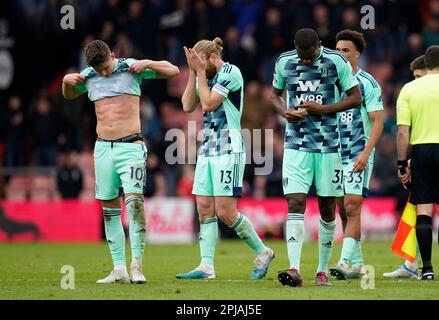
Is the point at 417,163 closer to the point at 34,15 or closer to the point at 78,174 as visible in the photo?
the point at 78,174

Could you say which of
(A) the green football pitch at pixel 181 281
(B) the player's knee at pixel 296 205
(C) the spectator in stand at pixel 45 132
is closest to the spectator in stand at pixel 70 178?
(C) the spectator in stand at pixel 45 132

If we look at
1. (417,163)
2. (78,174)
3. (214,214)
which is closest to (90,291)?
(214,214)

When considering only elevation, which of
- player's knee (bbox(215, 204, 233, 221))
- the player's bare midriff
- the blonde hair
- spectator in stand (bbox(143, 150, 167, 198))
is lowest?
player's knee (bbox(215, 204, 233, 221))

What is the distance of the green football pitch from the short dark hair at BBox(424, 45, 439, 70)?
2529 millimetres

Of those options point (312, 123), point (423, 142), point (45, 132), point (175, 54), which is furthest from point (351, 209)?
point (45, 132)

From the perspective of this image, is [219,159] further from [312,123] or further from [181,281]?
[312,123]

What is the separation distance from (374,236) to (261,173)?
295 cm

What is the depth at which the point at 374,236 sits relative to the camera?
A: 81.4 ft

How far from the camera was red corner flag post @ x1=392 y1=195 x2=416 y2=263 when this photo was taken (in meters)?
13.5

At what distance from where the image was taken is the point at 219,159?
13.3 meters

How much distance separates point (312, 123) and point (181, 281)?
2.40 meters

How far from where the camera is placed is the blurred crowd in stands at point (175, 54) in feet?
84.2

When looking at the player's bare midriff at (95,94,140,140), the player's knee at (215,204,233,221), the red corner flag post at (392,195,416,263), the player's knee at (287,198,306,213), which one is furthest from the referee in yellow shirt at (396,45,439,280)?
the player's bare midriff at (95,94,140,140)

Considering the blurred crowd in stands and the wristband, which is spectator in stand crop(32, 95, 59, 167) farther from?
the wristband
